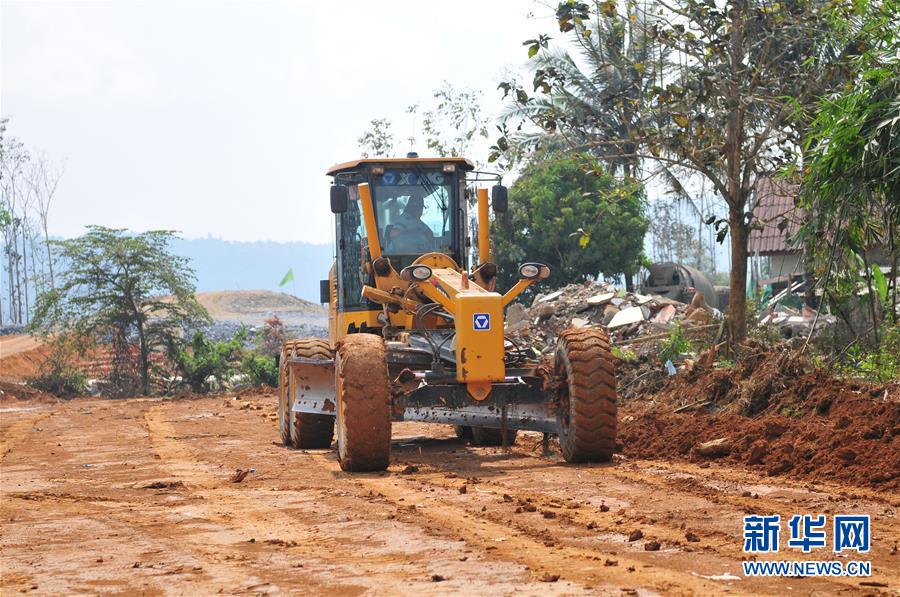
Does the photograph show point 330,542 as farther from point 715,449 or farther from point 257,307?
point 257,307

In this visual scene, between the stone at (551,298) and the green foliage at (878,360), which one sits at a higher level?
the stone at (551,298)

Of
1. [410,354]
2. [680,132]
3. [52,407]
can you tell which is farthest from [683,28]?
[52,407]

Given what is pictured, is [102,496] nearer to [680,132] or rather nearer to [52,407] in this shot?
[680,132]

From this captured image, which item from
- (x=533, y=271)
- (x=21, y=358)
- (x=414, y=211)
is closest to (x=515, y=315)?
(x=414, y=211)

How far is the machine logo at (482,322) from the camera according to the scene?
37.9 feet

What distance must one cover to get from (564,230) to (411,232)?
70.3ft

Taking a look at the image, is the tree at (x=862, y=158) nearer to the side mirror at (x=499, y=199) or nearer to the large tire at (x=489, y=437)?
the side mirror at (x=499, y=199)

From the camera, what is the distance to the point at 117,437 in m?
17.2

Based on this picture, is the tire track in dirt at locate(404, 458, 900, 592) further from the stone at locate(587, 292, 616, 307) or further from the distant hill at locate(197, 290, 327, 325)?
the distant hill at locate(197, 290, 327, 325)

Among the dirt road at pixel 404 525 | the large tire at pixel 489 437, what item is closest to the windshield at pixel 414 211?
the large tire at pixel 489 437

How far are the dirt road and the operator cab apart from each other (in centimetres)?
231

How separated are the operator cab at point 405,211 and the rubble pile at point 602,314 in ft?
31.4

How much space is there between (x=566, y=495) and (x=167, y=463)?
18.2 feet

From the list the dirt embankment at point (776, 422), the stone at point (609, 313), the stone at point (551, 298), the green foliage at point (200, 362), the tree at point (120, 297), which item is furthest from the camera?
the green foliage at point (200, 362)
